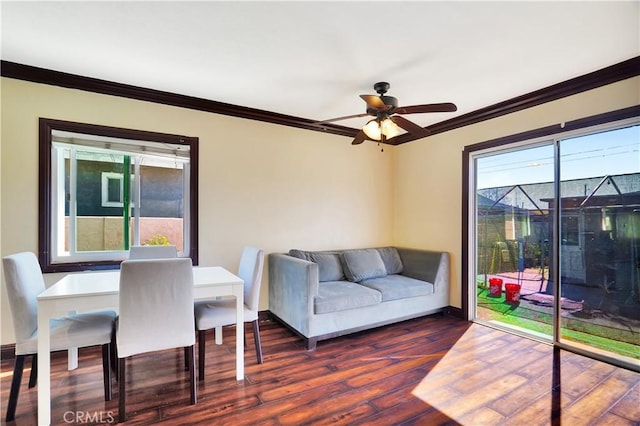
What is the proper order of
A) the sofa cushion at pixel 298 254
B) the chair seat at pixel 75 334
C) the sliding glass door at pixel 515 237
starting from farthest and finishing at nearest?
1. the sofa cushion at pixel 298 254
2. the sliding glass door at pixel 515 237
3. the chair seat at pixel 75 334

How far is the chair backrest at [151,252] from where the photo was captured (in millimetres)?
2941

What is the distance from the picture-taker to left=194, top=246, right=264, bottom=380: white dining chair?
2.47 m

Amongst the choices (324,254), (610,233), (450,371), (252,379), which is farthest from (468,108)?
(252,379)

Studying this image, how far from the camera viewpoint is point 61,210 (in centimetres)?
297

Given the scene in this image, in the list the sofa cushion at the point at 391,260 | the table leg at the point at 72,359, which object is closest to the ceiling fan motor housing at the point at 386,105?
the sofa cushion at the point at 391,260

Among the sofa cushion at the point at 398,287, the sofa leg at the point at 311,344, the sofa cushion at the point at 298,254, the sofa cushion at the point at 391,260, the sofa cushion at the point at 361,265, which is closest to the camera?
the sofa leg at the point at 311,344

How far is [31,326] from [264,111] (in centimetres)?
288

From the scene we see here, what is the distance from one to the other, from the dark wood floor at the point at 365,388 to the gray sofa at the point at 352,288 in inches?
10.6

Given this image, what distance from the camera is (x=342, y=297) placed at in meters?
3.19

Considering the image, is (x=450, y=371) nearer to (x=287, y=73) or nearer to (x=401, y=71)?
(x=401, y=71)

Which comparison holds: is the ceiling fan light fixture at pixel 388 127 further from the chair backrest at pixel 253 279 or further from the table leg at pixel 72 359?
the table leg at pixel 72 359

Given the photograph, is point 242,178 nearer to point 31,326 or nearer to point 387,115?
point 387,115

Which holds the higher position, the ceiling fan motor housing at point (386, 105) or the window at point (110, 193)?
the ceiling fan motor housing at point (386, 105)

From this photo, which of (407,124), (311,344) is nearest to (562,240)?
(407,124)
